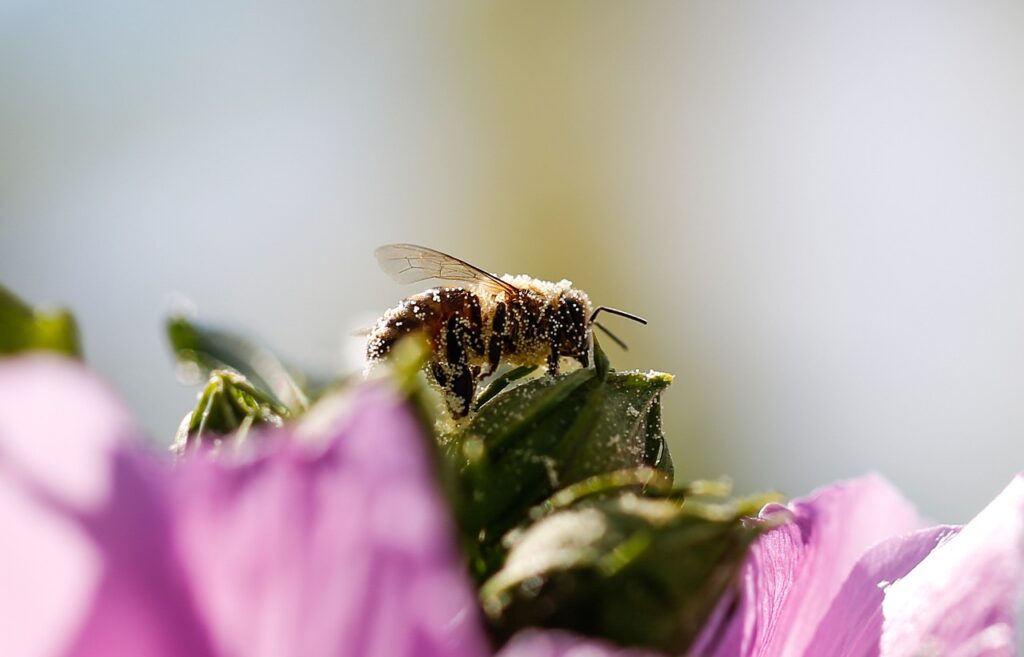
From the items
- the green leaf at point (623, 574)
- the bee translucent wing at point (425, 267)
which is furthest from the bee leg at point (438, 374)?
the green leaf at point (623, 574)

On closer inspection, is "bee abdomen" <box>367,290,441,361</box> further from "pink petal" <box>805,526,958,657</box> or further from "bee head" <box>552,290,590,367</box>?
"pink petal" <box>805,526,958,657</box>

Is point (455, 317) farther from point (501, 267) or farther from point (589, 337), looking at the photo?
point (501, 267)

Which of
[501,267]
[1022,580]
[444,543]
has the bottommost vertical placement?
[501,267]

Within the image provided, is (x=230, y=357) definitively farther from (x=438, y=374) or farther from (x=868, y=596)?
(x=868, y=596)

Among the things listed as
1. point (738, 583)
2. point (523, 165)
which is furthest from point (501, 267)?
point (738, 583)

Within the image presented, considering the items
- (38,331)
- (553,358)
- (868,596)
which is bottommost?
(868,596)

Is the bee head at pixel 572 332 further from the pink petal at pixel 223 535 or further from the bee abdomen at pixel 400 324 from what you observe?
the pink petal at pixel 223 535

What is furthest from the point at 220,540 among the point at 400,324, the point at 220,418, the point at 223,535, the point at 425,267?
→ the point at 425,267
